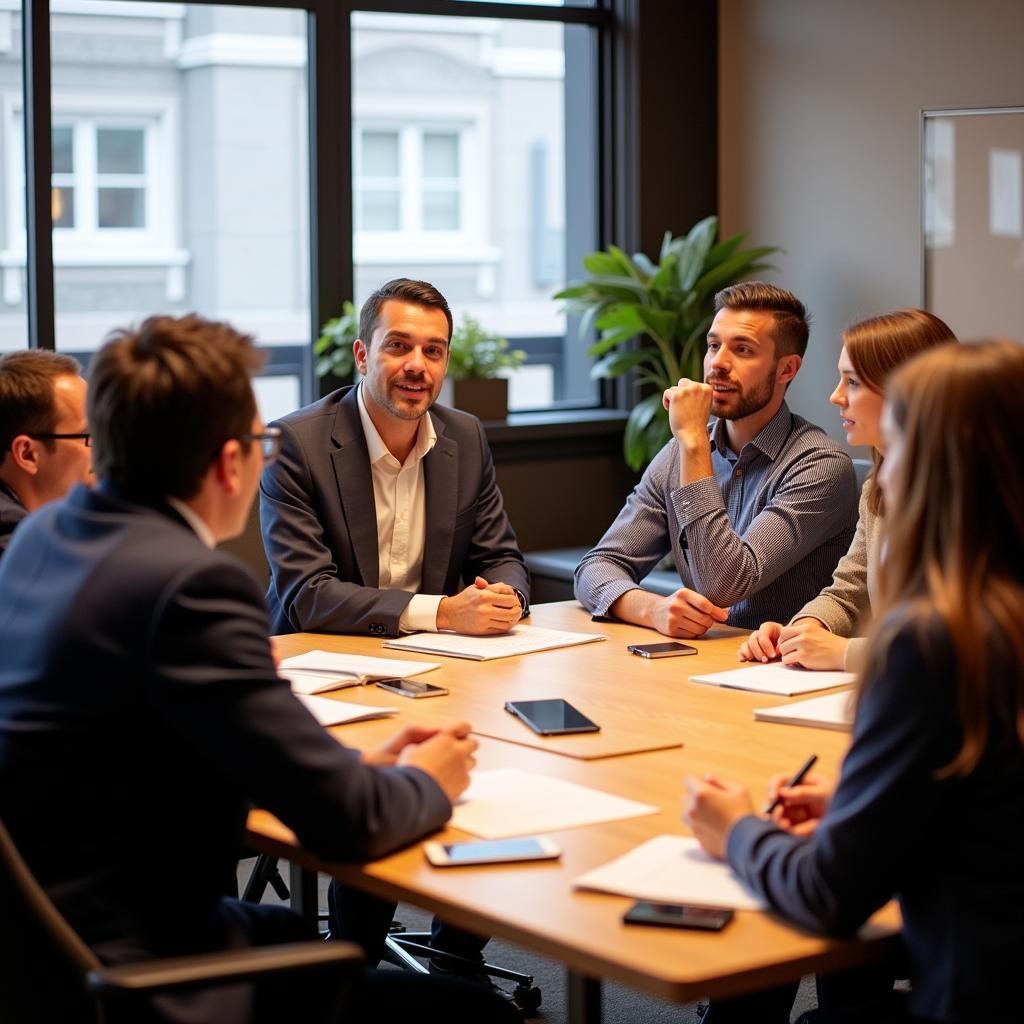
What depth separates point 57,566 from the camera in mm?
1717

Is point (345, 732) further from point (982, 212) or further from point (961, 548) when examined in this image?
point (982, 212)

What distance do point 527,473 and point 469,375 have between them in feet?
1.65

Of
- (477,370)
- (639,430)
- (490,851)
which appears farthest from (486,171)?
(490,851)

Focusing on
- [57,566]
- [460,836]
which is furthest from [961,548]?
[57,566]

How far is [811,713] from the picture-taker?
2.35m

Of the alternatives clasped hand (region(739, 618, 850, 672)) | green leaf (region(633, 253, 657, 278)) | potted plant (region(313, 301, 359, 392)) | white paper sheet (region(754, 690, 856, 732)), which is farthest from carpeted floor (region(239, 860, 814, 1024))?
green leaf (region(633, 253, 657, 278))

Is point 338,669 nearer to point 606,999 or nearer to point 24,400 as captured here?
point 24,400

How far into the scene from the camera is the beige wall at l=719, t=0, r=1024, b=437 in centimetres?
518

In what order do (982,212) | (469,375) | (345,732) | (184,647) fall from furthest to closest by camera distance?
1. (469,375)
2. (982,212)
3. (345,732)
4. (184,647)

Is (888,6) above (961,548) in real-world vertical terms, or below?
above

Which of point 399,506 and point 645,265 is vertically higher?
point 645,265

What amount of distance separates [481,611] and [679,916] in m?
1.46

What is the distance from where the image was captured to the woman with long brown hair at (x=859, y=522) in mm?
2678

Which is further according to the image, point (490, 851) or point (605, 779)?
point (605, 779)
